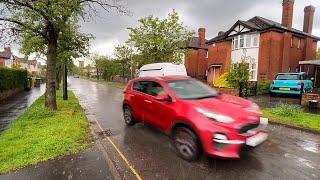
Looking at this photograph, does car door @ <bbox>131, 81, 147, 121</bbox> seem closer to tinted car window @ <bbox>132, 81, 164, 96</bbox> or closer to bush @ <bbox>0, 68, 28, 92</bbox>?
tinted car window @ <bbox>132, 81, 164, 96</bbox>

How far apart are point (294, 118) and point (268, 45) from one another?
15.9 m

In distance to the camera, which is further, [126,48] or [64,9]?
[126,48]

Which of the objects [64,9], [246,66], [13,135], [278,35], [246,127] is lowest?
[13,135]

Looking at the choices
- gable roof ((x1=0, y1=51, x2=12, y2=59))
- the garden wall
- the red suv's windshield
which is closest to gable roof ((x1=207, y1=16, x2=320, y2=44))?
the garden wall

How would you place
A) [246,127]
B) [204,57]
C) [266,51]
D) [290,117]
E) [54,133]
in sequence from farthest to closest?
[204,57], [266,51], [290,117], [54,133], [246,127]

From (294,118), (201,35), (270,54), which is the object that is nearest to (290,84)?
(270,54)

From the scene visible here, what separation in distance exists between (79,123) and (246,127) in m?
6.48

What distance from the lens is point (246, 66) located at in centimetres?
1869

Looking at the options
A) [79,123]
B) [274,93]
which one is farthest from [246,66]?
[79,123]

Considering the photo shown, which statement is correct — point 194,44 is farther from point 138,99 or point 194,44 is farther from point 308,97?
point 138,99

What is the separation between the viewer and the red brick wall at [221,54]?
2986cm

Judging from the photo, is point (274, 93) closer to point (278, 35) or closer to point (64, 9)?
point (278, 35)

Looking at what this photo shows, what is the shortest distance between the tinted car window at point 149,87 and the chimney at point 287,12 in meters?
24.0

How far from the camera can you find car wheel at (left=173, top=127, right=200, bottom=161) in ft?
18.0
